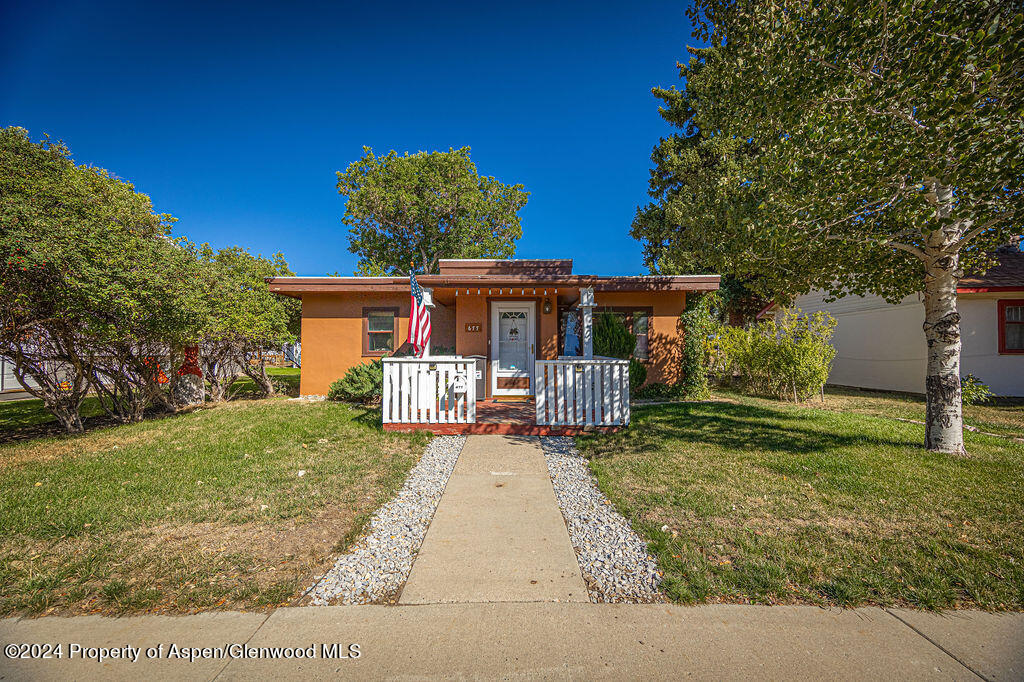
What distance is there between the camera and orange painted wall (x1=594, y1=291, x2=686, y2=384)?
10719 mm

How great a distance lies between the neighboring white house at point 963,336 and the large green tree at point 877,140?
17.5ft

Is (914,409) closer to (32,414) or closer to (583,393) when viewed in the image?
(583,393)

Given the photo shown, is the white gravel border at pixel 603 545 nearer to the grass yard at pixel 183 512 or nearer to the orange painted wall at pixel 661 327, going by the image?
the grass yard at pixel 183 512

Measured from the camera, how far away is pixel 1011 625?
Result: 2.20 meters

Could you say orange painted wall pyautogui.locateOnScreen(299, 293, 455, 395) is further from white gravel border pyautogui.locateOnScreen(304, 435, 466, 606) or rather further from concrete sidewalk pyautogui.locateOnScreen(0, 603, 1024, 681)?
concrete sidewalk pyautogui.locateOnScreen(0, 603, 1024, 681)

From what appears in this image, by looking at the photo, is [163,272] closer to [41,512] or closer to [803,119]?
[41,512]

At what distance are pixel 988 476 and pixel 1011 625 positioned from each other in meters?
3.39

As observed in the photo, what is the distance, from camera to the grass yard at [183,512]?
2521 millimetres

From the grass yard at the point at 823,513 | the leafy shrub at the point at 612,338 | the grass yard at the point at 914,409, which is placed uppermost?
the leafy shrub at the point at 612,338

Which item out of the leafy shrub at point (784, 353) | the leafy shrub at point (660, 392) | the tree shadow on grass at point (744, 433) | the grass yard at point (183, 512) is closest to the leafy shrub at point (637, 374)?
the leafy shrub at point (660, 392)

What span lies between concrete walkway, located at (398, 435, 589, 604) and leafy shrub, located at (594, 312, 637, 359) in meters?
5.84

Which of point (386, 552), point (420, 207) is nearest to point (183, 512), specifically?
point (386, 552)

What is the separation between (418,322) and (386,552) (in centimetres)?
451

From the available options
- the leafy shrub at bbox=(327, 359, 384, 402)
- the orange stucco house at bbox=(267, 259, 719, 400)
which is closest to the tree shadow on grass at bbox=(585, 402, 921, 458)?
the orange stucco house at bbox=(267, 259, 719, 400)
